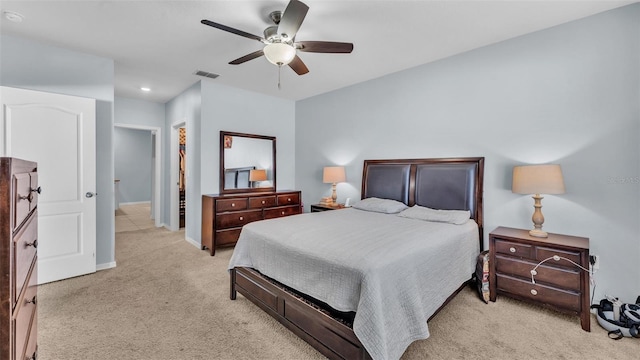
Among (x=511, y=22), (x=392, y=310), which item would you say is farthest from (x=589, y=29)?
(x=392, y=310)

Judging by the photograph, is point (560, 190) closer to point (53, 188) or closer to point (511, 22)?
point (511, 22)

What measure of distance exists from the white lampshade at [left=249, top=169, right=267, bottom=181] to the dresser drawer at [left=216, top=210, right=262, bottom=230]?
2.40 ft

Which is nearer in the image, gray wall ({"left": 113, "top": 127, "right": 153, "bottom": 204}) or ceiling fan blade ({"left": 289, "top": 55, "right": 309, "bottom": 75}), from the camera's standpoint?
ceiling fan blade ({"left": 289, "top": 55, "right": 309, "bottom": 75})

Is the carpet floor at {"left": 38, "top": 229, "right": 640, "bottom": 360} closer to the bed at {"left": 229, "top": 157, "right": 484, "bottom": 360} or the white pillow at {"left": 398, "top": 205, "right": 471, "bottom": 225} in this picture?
the bed at {"left": 229, "top": 157, "right": 484, "bottom": 360}

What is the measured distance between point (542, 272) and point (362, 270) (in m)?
1.85

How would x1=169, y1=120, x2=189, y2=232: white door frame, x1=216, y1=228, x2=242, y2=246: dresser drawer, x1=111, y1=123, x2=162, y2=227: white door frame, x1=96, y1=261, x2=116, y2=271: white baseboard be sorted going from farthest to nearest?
1. x1=111, y1=123, x2=162, y2=227: white door frame
2. x1=169, y1=120, x2=189, y2=232: white door frame
3. x1=216, y1=228, x2=242, y2=246: dresser drawer
4. x1=96, y1=261, x2=116, y2=271: white baseboard

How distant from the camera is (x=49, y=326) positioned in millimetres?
2184

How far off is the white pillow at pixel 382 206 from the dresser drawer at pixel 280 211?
1.56 meters

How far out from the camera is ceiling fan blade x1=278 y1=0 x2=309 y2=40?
6.32ft

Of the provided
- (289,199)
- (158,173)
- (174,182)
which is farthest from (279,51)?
(158,173)

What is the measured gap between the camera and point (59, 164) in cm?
301

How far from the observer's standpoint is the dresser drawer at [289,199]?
15.7 feet

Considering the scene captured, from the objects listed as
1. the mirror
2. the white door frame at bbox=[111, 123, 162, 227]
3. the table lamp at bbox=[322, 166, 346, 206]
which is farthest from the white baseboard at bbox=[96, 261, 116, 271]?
the table lamp at bbox=[322, 166, 346, 206]

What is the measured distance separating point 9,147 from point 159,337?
8.14 feet
